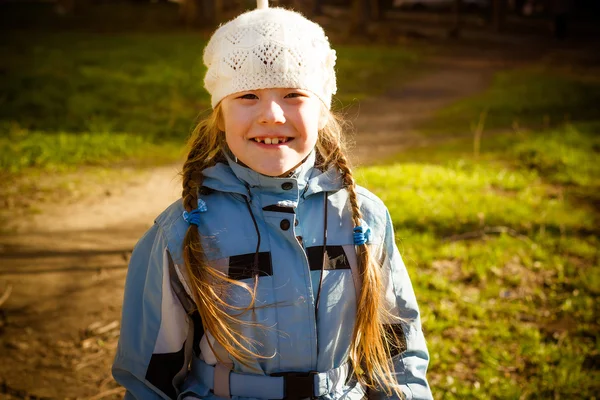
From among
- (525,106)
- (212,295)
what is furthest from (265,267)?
(525,106)

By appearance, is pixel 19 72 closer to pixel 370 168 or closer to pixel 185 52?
pixel 185 52

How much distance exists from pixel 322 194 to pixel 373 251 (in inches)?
9.3

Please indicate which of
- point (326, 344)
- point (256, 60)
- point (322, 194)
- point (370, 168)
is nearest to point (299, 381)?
point (326, 344)

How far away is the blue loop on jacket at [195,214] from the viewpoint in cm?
195

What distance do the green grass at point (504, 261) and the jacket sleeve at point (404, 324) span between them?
1.08 m

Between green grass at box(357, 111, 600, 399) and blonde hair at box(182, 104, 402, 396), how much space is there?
1.14 m

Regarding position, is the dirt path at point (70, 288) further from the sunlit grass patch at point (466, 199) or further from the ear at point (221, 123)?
the sunlit grass patch at point (466, 199)

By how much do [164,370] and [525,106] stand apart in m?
8.27

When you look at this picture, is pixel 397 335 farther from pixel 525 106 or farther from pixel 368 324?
pixel 525 106

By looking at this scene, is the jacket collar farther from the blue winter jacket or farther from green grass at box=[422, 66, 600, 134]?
green grass at box=[422, 66, 600, 134]

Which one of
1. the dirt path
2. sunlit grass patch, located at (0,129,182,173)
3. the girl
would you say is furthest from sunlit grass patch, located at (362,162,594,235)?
the girl

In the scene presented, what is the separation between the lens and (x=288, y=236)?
1.97 metres

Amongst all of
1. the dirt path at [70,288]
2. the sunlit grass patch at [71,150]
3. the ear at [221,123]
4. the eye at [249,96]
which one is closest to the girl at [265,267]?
the eye at [249,96]

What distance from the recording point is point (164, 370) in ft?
6.45
